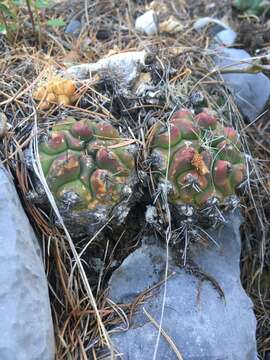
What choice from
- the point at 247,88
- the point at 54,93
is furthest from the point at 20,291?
the point at 247,88

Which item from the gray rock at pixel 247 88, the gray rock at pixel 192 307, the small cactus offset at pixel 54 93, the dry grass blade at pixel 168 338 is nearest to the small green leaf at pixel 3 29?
the small cactus offset at pixel 54 93

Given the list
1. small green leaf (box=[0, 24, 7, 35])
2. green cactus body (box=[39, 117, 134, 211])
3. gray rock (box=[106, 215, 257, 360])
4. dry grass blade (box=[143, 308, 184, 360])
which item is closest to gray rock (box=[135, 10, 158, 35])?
small green leaf (box=[0, 24, 7, 35])

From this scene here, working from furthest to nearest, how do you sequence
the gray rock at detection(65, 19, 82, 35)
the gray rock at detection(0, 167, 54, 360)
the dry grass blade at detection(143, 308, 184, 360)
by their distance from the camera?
the gray rock at detection(65, 19, 82, 35) → the dry grass blade at detection(143, 308, 184, 360) → the gray rock at detection(0, 167, 54, 360)

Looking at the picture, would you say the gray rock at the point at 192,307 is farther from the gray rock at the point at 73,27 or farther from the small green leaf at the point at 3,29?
the gray rock at the point at 73,27

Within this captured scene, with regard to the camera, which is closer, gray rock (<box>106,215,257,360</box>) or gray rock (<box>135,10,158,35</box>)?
gray rock (<box>106,215,257,360</box>)

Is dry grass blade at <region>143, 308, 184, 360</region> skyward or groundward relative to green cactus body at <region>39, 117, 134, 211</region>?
groundward

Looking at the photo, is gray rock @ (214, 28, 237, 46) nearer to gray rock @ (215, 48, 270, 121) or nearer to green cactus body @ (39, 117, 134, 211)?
gray rock @ (215, 48, 270, 121)

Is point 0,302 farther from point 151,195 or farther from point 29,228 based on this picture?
point 151,195
